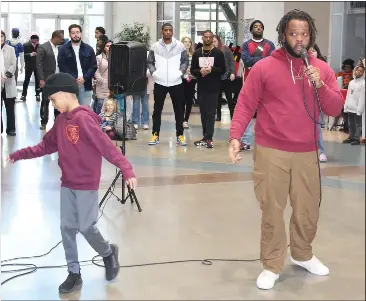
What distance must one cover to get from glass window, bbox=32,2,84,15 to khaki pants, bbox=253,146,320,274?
1830 centimetres

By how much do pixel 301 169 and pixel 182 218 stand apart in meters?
1.61

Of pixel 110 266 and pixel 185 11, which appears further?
pixel 185 11

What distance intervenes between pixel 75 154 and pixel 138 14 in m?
17.2

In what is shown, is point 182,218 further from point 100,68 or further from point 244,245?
point 100,68

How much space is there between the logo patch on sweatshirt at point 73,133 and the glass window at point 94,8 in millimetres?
18421

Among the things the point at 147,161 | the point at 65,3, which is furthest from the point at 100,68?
the point at 65,3

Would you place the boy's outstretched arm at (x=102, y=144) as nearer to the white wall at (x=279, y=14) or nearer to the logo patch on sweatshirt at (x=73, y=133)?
the logo patch on sweatshirt at (x=73, y=133)

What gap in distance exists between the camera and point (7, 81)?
7.53m

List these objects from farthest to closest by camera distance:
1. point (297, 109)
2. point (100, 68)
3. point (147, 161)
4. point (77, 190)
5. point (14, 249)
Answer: point (100, 68)
point (147, 161)
point (14, 249)
point (77, 190)
point (297, 109)

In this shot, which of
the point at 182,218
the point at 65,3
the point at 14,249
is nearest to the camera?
the point at 14,249

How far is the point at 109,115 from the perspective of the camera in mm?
6375

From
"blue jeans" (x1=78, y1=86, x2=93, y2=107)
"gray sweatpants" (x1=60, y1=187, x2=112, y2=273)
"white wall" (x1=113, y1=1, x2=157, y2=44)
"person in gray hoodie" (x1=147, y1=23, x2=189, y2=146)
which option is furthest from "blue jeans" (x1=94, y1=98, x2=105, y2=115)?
"white wall" (x1=113, y1=1, x2=157, y2=44)

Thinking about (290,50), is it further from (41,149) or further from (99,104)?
(99,104)

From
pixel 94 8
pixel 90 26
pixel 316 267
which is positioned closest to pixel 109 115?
pixel 316 267
